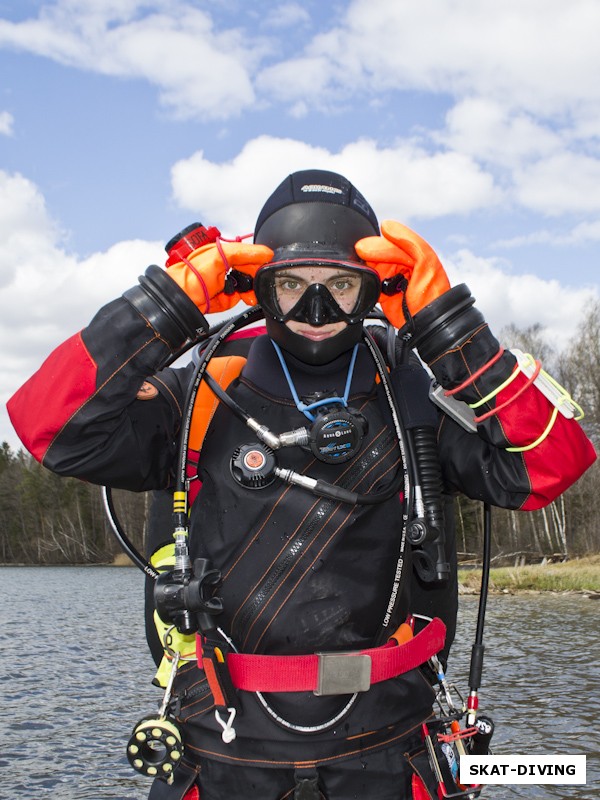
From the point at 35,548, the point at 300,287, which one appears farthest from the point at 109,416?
the point at 35,548

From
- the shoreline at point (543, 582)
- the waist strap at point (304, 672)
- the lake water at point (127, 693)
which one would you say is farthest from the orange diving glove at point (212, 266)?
the shoreline at point (543, 582)

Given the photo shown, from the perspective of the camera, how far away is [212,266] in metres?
2.52

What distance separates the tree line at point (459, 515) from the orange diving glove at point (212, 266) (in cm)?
1515

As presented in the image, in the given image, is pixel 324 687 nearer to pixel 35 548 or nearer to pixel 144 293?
pixel 144 293

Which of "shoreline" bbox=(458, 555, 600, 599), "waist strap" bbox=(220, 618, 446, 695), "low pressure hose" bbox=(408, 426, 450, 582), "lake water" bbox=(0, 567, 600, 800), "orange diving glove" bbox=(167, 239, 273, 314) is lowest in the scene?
"lake water" bbox=(0, 567, 600, 800)

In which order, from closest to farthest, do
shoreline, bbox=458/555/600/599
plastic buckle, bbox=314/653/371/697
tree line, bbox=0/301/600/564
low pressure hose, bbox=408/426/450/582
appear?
Answer: plastic buckle, bbox=314/653/371/697 < low pressure hose, bbox=408/426/450/582 < shoreline, bbox=458/555/600/599 < tree line, bbox=0/301/600/564

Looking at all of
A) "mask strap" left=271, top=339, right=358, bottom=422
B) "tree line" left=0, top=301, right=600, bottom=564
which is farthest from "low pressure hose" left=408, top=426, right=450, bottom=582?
"tree line" left=0, top=301, right=600, bottom=564

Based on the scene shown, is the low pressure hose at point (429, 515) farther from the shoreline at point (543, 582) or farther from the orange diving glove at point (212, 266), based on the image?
the shoreline at point (543, 582)

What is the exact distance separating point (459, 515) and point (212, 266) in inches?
1421

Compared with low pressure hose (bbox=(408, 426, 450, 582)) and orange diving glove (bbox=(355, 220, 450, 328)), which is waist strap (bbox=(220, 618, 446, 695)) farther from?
orange diving glove (bbox=(355, 220, 450, 328))

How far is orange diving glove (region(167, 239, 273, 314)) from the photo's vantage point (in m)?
2.49

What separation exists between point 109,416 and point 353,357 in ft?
2.91

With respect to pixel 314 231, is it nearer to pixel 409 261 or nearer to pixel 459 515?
pixel 409 261

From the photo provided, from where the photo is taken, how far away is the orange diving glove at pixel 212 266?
249 cm
